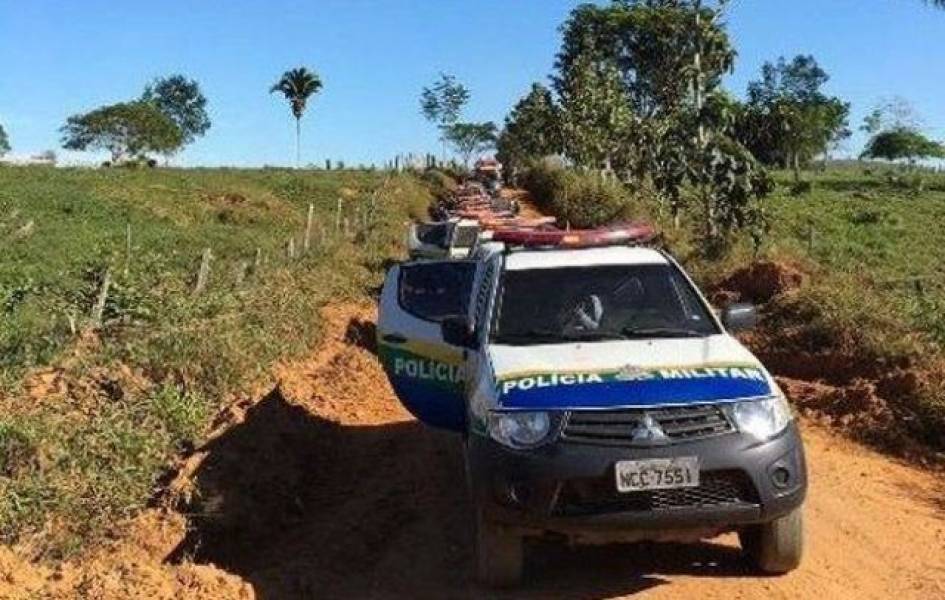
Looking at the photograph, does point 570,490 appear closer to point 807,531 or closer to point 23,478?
point 807,531

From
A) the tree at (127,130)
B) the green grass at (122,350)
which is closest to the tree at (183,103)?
the tree at (127,130)

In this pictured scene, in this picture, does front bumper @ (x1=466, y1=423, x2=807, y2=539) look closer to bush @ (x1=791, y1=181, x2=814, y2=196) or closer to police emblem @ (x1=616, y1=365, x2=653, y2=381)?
police emblem @ (x1=616, y1=365, x2=653, y2=381)

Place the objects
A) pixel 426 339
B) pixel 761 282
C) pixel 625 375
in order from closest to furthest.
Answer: pixel 625 375
pixel 426 339
pixel 761 282

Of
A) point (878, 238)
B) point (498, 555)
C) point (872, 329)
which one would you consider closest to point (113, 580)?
point (498, 555)

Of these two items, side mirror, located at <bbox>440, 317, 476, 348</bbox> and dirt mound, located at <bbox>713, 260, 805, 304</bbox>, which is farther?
dirt mound, located at <bbox>713, 260, 805, 304</bbox>

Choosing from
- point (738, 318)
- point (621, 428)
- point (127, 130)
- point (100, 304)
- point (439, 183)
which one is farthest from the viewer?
point (127, 130)

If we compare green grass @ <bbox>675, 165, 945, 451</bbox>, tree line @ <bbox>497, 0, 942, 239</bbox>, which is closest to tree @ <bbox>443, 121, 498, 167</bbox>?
tree line @ <bbox>497, 0, 942, 239</bbox>

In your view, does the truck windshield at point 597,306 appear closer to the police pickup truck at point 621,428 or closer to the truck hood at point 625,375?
the police pickup truck at point 621,428

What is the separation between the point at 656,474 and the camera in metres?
5.59

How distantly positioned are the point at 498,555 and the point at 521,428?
0.78 metres

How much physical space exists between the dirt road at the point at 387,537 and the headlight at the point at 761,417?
0.96 meters

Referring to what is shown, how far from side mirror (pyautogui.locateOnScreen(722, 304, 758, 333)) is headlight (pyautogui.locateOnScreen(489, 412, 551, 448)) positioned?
1.78 metres

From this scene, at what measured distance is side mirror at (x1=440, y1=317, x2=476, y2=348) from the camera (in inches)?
278

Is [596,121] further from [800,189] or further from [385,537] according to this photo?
[385,537]
